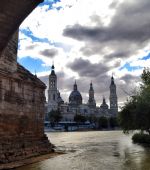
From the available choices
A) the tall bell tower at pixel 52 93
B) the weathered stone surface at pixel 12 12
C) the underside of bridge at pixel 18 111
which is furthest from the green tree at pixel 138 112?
the tall bell tower at pixel 52 93

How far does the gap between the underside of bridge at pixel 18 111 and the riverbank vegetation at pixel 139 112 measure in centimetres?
1127

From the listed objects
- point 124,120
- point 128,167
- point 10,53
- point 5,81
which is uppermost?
point 10,53

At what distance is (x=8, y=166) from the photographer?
1967 centimetres

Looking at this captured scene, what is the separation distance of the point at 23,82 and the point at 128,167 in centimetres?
1093

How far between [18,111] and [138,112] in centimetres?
1513

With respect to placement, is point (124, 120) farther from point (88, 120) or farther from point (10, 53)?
point (88, 120)

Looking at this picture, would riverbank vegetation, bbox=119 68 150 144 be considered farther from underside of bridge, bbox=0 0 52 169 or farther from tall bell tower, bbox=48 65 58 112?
tall bell tower, bbox=48 65 58 112

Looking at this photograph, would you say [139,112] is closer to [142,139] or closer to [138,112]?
[138,112]

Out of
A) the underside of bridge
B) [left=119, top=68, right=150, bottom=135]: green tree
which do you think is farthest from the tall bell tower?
the underside of bridge

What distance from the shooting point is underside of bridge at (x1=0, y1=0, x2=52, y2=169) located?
2195cm

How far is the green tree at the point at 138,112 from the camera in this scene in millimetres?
33884

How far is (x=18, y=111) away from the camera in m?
24.5

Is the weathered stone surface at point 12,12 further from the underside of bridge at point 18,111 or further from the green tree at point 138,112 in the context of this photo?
the green tree at point 138,112

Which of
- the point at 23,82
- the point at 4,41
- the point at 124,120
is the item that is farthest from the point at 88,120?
the point at 4,41
